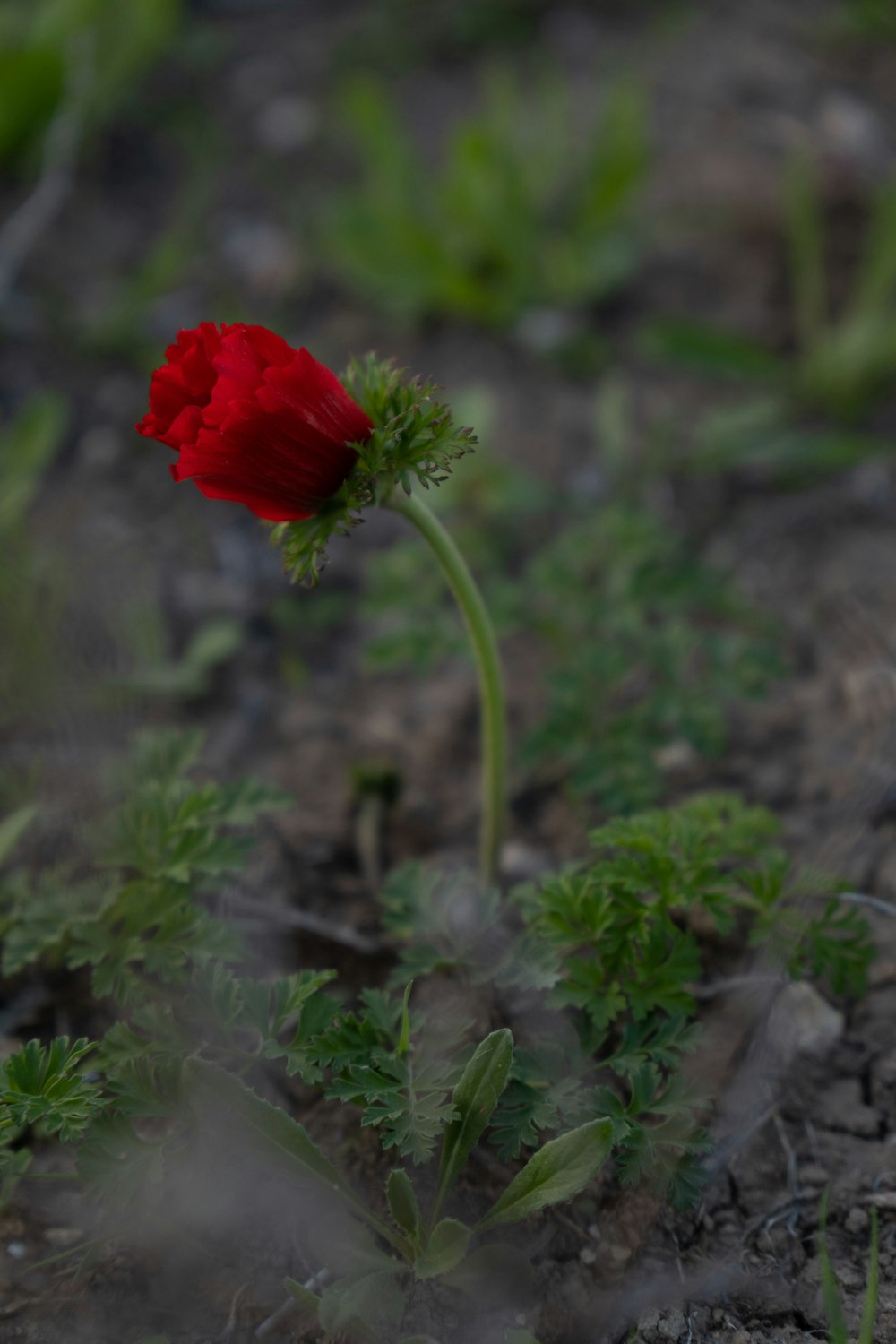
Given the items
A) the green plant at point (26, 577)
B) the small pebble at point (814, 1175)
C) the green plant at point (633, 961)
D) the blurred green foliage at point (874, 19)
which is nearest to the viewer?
the green plant at point (633, 961)

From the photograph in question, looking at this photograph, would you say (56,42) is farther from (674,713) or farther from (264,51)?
(674,713)

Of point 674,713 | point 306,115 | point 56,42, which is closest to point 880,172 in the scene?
point 306,115

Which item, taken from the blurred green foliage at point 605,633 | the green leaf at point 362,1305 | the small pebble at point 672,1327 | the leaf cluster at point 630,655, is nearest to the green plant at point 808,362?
the blurred green foliage at point 605,633

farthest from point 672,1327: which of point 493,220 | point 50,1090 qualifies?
point 493,220

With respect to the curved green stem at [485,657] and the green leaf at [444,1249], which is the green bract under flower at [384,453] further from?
the green leaf at [444,1249]

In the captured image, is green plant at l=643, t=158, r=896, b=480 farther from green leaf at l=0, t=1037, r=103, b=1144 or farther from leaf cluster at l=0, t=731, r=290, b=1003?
green leaf at l=0, t=1037, r=103, b=1144

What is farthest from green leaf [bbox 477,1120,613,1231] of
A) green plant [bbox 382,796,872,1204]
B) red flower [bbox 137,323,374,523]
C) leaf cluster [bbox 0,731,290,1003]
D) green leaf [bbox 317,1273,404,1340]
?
red flower [bbox 137,323,374,523]
